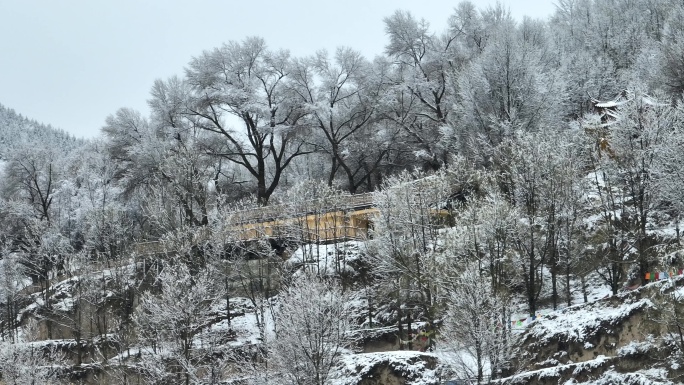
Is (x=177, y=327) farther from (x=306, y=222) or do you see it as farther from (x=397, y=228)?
(x=397, y=228)

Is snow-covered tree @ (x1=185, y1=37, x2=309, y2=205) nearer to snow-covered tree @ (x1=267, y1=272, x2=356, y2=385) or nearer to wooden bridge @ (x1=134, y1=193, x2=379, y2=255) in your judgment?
wooden bridge @ (x1=134, y1=193, x2=379, y2=255)

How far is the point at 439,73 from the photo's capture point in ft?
148

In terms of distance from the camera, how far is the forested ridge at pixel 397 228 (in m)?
22.7

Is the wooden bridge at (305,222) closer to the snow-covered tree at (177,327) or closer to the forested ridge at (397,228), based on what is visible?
the forested ridge at (397,228)

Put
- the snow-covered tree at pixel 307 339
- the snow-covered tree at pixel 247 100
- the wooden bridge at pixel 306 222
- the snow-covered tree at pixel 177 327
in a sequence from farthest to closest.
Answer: the snow-covered tree at pixel 247 100 → the wooden bridge at pixel 306 222 → the snow-covered tree at pixel 177 327 → the snow-covered tree at pixel 307 339

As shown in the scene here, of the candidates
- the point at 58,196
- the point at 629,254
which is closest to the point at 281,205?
the point at 629,254

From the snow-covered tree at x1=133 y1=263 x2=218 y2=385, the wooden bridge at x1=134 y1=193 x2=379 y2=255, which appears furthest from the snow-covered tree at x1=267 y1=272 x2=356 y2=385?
the wooden bridge at x1=134 y1=193 x2=379 y2=255

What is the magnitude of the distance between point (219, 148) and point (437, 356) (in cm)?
2644

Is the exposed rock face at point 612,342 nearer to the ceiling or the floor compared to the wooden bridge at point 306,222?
nearer to the floor

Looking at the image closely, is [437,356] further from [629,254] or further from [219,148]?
[219,148]

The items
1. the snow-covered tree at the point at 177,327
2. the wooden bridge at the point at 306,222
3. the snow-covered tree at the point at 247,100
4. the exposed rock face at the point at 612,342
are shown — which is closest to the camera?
the exposed rock face at the point at 612,342

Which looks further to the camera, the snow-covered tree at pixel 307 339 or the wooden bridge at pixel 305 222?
the wooden bridge at pixel 305 222

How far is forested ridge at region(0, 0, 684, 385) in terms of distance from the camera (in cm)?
2266

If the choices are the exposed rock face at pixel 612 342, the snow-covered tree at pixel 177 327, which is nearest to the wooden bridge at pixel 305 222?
the snow-covered tree at pixel 177 327
